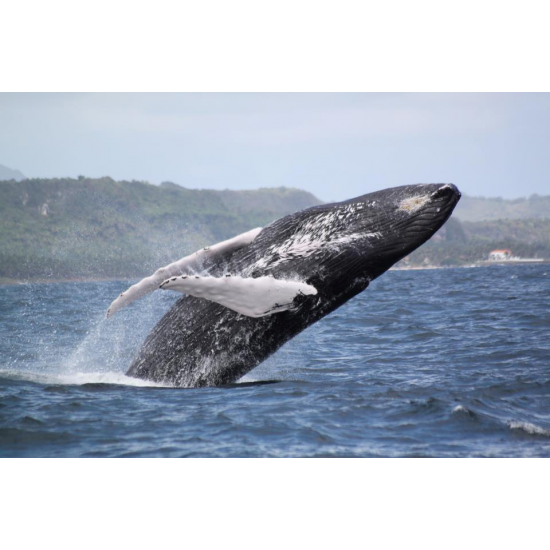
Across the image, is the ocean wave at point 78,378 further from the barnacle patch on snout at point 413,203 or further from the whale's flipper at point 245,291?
the barnacle patch on snout at point 413,203

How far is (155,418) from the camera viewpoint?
27.5 feet

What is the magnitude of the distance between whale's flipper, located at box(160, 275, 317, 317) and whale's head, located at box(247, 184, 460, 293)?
0.60 metres

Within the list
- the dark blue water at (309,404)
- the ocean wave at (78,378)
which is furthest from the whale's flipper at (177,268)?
the ocean wave at (78,378)

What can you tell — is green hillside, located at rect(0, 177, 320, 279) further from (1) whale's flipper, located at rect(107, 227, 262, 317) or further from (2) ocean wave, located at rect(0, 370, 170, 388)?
(1) whale's flipper, located at rect(107, 227, 262, 317)

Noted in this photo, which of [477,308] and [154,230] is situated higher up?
[154,230]

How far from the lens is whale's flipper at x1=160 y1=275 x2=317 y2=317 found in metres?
8.18

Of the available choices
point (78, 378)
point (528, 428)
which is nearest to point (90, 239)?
point (78, 378)

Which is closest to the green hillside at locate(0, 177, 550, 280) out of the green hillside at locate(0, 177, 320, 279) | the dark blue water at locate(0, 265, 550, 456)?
the green hillside at locate(0, 177, 320, 279)

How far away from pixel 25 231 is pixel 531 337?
131070mm

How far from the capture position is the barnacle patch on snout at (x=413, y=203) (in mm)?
Result: 8893

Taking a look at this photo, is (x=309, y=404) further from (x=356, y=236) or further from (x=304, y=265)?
(x=356, y=236)

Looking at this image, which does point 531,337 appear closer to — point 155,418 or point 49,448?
point 155,418

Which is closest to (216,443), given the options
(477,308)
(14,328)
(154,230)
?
(14,328)

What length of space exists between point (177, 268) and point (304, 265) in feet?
5.06
